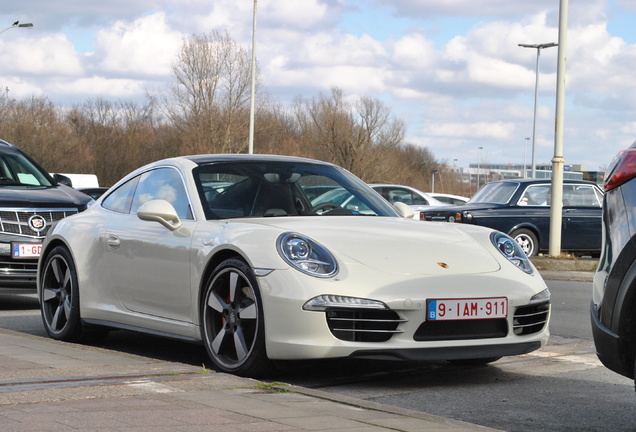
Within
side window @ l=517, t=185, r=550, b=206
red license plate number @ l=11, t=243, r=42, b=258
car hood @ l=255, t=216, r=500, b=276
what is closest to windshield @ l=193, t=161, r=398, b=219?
car hood @ l=255, t=216, r=500, b=276

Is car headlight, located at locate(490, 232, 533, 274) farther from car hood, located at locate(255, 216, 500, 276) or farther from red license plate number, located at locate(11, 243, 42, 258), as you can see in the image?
red license plate number, located at locate(11, 243, 42, 258)

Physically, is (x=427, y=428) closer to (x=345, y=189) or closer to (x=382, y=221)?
(x=382, y=221)

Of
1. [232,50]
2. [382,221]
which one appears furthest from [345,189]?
[232,50]

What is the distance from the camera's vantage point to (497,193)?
744 inches

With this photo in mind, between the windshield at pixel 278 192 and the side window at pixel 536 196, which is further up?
the windshield at pixel 278 192

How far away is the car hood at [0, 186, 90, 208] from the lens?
10391mm

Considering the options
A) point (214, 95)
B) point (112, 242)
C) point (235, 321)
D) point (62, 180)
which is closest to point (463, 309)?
point (235, 321)

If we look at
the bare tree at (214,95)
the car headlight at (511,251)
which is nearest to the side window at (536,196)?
the car headlight at (511,251)

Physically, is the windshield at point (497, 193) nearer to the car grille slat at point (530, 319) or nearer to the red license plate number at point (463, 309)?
the car grille slat at point (530, 319)

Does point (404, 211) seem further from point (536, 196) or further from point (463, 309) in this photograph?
point (536, 196)

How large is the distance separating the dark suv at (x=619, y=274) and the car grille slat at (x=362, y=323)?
1347mm

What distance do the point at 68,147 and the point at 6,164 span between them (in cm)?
5564

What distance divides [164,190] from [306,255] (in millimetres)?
1710

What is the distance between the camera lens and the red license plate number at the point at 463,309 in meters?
5.75
